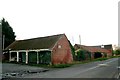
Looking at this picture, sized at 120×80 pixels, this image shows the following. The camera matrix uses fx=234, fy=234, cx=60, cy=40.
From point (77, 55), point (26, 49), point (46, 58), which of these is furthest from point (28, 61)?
point (77, 55)

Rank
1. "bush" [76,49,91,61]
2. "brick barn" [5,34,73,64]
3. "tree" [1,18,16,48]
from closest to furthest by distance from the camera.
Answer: "brick barn" [5,34,73,64] → "bush" [76,49,91,61] → "tree" [1,18,16,48]

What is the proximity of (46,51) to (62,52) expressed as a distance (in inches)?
125

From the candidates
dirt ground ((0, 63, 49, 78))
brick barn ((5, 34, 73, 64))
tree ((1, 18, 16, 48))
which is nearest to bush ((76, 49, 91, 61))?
brick barn ((5, 34, 73, 64))

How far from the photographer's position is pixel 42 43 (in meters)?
44.8

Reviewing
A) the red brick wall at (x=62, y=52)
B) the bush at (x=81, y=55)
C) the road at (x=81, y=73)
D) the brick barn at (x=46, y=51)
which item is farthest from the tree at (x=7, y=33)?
the road at (x=81, y=73)

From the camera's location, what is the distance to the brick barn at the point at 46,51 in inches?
1593

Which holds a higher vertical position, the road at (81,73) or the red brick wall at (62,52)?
the red brick wall at (62,52)

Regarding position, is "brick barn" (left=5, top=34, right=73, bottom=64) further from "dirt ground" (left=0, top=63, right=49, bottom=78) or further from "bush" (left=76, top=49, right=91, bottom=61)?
"dirt ground" (left=0, top=63, right=49, bottom=78)

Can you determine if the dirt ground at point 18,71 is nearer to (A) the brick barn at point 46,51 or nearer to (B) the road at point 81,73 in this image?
(B) the road at point 81,73

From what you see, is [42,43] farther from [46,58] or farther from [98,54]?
[98,54]

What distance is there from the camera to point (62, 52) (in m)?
42.5

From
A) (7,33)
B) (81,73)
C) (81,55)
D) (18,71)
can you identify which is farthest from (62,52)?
(7,33)

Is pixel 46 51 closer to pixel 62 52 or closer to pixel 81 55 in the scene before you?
pixel 62 52

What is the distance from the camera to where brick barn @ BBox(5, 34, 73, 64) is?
133 ft
